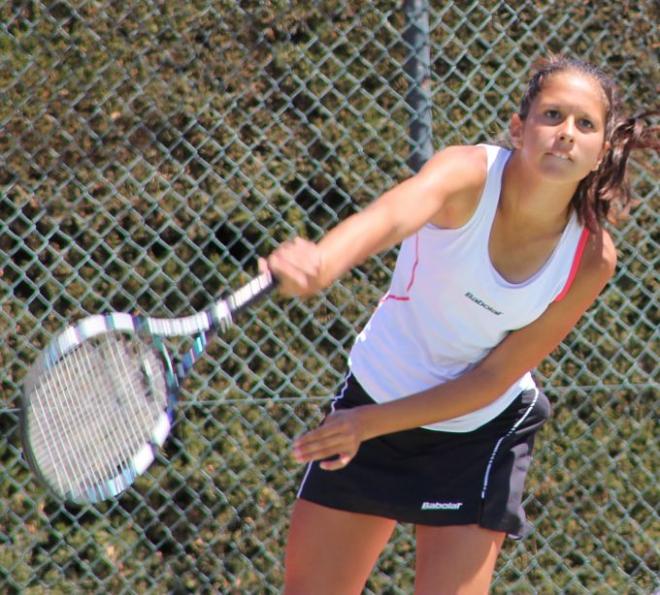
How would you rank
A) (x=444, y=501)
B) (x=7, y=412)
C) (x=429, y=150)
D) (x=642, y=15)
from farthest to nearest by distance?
(x=642, y=15) < (x=429, y=150) < (x=7, y=412) < (x=444, y=501)

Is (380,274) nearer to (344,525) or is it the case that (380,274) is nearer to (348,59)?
(348,59)

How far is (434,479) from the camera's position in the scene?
2951 millimetres

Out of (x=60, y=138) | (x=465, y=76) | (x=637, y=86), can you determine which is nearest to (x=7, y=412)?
(x=60, y=138)

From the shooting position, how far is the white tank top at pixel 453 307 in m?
2.79

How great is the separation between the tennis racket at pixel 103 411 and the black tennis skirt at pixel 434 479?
1.44 feet

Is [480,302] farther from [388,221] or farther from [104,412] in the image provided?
[104,412]

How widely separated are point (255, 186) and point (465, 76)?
817 millimetres

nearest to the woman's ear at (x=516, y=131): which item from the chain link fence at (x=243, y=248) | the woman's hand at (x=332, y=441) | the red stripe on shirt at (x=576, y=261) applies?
the red stripe on shirt at (x=576, y=261)

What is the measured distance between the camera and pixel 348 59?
446 cm

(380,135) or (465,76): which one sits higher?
(465,76)

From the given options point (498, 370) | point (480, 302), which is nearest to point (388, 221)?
point (480, 302)

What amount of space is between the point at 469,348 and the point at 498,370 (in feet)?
0.30

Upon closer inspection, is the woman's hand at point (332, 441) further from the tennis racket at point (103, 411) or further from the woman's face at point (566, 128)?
the woman's face at point (566, 128)

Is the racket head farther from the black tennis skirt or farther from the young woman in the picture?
the black tennis skirt
